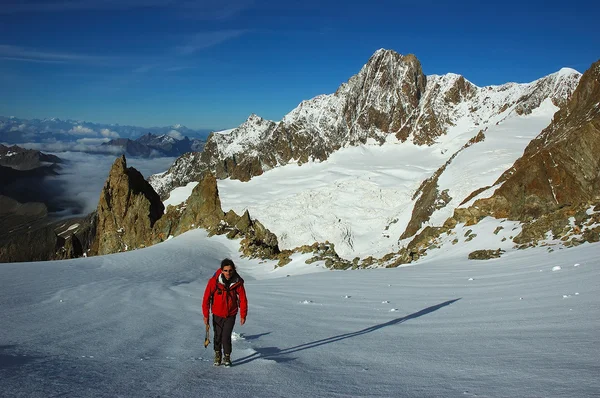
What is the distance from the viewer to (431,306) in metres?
9.50

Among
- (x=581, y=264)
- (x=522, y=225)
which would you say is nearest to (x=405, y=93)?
(x=522, y=225)

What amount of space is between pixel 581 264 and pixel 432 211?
131 feet

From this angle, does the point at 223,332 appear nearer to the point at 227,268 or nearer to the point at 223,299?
the point at 223,299

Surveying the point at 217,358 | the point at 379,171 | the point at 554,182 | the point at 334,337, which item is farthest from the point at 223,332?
the point at 379,171

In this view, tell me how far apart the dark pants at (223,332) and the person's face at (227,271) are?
2.17 feet

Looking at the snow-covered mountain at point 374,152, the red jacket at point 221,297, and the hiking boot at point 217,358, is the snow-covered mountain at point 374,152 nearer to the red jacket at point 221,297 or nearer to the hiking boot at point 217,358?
the red jacket at point 221,297

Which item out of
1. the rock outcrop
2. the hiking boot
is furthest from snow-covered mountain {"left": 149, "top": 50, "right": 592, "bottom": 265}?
the hiking boot

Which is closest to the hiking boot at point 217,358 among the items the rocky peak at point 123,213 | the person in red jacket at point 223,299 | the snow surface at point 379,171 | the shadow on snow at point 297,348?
the person in red jacket at point 223,299

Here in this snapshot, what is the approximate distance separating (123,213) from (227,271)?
48574mm

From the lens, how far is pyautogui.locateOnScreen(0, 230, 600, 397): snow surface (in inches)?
186

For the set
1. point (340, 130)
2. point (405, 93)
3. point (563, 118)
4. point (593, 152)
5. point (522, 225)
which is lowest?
point (522, 225)

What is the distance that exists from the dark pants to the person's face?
0.66 meters

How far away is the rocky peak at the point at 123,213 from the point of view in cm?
4862

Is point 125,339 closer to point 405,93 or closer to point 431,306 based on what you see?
point 431,306
